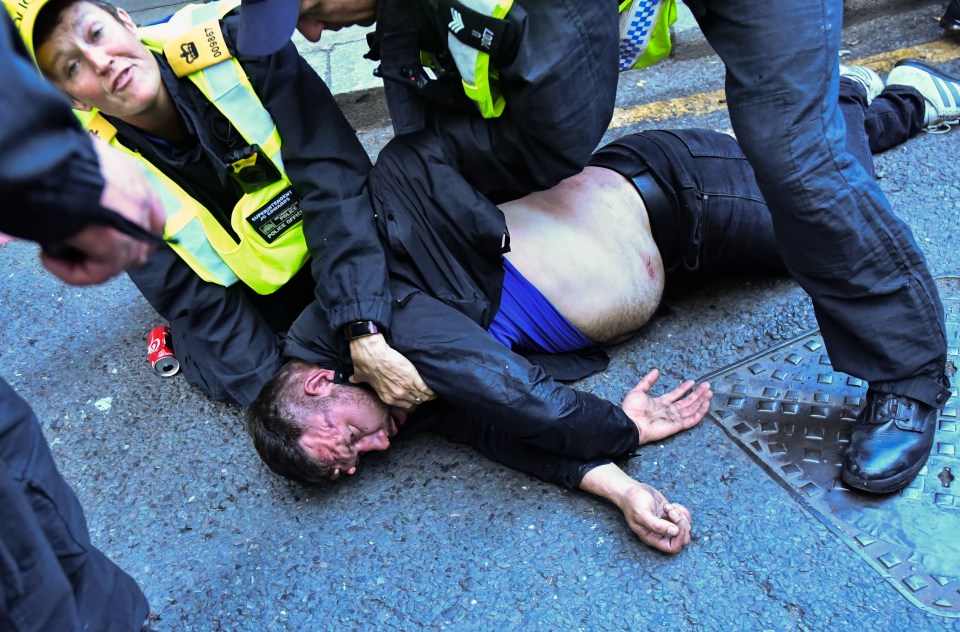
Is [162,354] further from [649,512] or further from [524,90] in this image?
[649,512]

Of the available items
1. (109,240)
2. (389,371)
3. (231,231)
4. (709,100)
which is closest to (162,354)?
→ (231,231)

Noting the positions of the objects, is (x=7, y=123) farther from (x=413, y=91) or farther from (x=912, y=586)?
(x=912, y=586)

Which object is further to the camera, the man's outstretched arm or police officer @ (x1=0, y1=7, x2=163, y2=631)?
the man's outstretched arm

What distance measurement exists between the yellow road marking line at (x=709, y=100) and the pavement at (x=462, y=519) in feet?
2.48

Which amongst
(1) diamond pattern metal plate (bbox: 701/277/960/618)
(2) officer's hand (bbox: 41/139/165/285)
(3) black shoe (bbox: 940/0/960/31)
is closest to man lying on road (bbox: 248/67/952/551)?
(1) diamond pattern metal plate (bbox: 701/277/960/618)

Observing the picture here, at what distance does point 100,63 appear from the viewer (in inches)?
87.0

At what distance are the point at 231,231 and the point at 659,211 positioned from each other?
1358 mm

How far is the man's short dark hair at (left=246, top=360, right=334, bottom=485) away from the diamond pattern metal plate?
45.0 inches

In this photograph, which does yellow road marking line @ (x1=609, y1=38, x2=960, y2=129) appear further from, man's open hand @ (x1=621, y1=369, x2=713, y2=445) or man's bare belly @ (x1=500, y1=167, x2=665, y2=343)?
man's open hand @ (x1=621, y1=369, x2=713, y2=445)

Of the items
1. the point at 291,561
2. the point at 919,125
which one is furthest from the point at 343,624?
the point at 919,125

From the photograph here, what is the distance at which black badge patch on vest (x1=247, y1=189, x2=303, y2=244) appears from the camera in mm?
2482

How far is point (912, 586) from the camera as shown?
5.86 ft

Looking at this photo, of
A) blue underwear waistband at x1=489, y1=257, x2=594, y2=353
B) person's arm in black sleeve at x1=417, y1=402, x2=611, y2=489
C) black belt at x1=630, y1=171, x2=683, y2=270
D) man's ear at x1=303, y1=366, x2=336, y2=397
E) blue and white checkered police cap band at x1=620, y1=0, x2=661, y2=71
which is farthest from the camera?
black belt at x1=630, y1=171, x2=683, y2=270

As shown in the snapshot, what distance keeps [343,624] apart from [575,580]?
58cm
